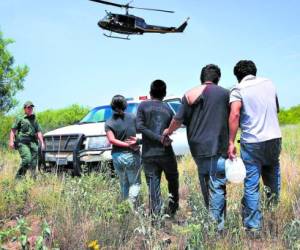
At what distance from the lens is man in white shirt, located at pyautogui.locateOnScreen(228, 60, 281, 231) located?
477cm

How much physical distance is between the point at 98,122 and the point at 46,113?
28.8 meters

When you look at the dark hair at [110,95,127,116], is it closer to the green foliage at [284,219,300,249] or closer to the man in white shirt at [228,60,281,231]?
the man in white shirt at [228,60,281,231]

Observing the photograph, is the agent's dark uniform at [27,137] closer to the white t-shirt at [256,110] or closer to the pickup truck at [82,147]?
the pickup truck at [82,147]

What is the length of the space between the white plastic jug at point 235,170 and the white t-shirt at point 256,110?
0.91 feet

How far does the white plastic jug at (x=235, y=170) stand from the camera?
4.63 meters

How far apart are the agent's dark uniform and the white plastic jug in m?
A: 5.02

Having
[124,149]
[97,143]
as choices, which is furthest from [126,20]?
[124,149]

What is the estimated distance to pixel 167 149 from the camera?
5.56 m

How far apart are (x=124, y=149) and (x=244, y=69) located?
1.94 meters

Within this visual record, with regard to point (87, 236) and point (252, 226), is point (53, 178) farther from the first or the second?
point (252, 226)

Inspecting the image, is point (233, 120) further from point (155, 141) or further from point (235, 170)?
point (155, 141)

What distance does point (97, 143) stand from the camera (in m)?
8.62

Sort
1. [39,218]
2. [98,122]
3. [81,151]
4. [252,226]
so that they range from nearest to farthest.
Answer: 1. [252,226]
2. [39,218]
3. [81,151]
4. [98,122]

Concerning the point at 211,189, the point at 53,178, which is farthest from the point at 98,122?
the point at 211,189
